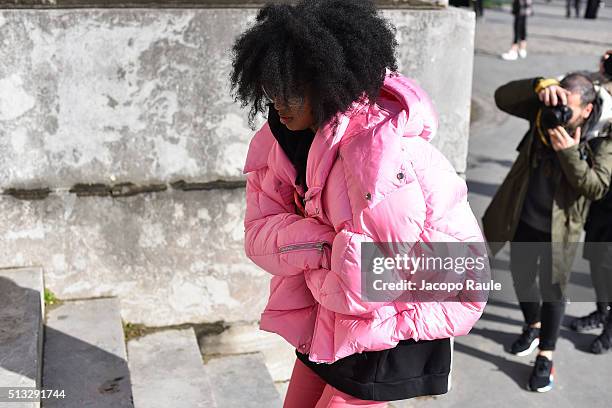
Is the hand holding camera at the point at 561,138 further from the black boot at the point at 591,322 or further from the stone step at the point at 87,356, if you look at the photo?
the stone step at the point at 87,356

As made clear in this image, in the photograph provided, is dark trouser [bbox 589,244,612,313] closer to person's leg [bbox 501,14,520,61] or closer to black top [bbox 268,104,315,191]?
black top [bbox 268,104,315,191]

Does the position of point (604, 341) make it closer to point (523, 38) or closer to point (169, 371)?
point (169, 371)

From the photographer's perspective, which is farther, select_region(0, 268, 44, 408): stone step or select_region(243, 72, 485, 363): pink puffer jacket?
select_region(0, 268, 44, 408): stone step

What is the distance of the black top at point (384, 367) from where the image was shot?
2604mm

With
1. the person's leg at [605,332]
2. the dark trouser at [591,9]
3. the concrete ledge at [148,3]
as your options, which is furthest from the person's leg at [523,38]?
the concrete ledge at [148,3]

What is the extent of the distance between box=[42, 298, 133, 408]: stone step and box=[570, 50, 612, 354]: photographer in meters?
2.68

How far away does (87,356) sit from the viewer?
3.71 m

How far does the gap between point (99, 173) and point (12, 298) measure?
2.32 ft

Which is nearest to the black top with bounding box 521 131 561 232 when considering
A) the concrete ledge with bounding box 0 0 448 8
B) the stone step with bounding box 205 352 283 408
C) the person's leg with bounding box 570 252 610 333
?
the person's leg with bounding box 570 252 610 333

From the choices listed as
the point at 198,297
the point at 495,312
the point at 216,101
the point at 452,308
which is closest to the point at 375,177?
the point at 452,308

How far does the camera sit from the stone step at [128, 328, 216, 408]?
3.66m

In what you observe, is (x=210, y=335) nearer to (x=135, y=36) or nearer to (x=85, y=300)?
(x=85, y=300)

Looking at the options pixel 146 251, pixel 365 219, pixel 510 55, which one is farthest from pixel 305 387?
pixel 510 55

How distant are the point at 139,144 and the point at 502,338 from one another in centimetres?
250
